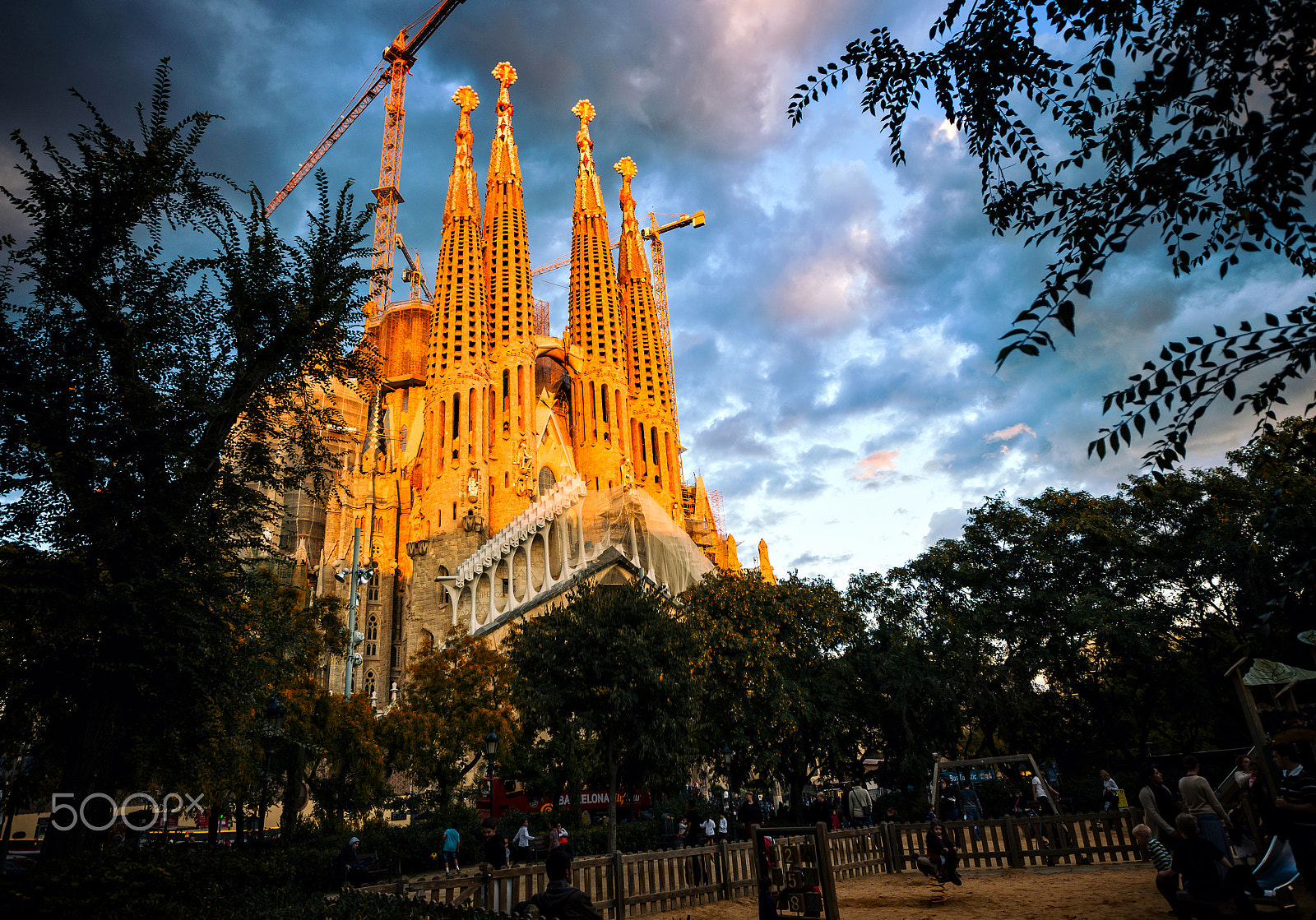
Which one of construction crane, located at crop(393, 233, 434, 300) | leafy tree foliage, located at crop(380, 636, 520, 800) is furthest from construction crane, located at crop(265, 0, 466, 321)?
leafy tree foliage, located at crop(380, 636, 520, 800)

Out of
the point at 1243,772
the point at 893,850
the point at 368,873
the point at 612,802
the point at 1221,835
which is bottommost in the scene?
the point at 893,850

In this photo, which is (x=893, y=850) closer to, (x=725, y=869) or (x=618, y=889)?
(x=725, y=869)

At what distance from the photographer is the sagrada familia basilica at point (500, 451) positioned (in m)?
48.4

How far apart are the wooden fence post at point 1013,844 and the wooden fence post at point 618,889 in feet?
24.8

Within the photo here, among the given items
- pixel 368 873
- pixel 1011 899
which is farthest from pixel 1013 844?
pixel 368 873

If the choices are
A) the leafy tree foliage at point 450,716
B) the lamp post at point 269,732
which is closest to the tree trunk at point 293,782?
the leafy tree foliage at point 450,716

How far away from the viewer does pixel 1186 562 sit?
97.4 ft

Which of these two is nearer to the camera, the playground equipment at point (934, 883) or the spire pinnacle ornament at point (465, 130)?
the playground equipment at point (934, 883)

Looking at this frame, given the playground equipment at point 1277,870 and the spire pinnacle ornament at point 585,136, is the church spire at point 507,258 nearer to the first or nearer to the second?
the spire pinnacle ornament at point 585,136

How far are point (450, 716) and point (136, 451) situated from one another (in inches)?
766

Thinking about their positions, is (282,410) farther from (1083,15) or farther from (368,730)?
(368,730)

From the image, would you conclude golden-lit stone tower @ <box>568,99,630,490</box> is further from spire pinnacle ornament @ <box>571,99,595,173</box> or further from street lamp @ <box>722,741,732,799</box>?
street lamp @ <box>722,741,732,799</box>

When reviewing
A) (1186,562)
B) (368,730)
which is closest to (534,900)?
(368,730)

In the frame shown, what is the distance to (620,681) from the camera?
17719 mm
